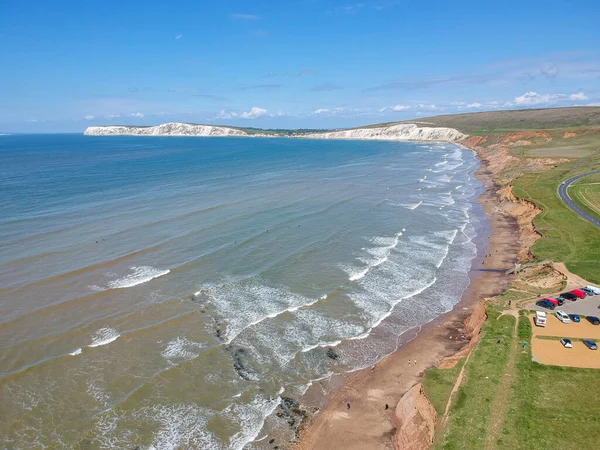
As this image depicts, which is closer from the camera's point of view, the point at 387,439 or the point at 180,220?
the point at 387,439

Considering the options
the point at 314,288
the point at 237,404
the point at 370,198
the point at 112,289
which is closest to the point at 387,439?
the point at 237,404

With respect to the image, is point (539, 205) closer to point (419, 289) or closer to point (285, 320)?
point (419, 289)

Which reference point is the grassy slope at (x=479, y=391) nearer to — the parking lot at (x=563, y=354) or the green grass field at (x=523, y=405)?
the green grass field at (x=523, y=405)

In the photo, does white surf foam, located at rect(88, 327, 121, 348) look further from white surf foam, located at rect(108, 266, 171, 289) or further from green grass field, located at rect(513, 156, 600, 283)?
green grass field, located at rect(513, 156, 600, 283)

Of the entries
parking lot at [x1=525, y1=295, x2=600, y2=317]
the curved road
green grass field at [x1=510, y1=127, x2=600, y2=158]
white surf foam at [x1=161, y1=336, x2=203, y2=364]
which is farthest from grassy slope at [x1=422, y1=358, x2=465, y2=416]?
green grass field at [x1=510, y1=127, x2=600, y2=158]

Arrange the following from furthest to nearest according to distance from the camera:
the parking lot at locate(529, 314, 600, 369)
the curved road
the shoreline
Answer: the curved road, the parking lot at locate(529, 314, 600, 369), the shoreline

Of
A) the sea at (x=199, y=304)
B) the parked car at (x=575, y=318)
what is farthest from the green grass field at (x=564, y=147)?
the parked car at (x=575, y=318)
